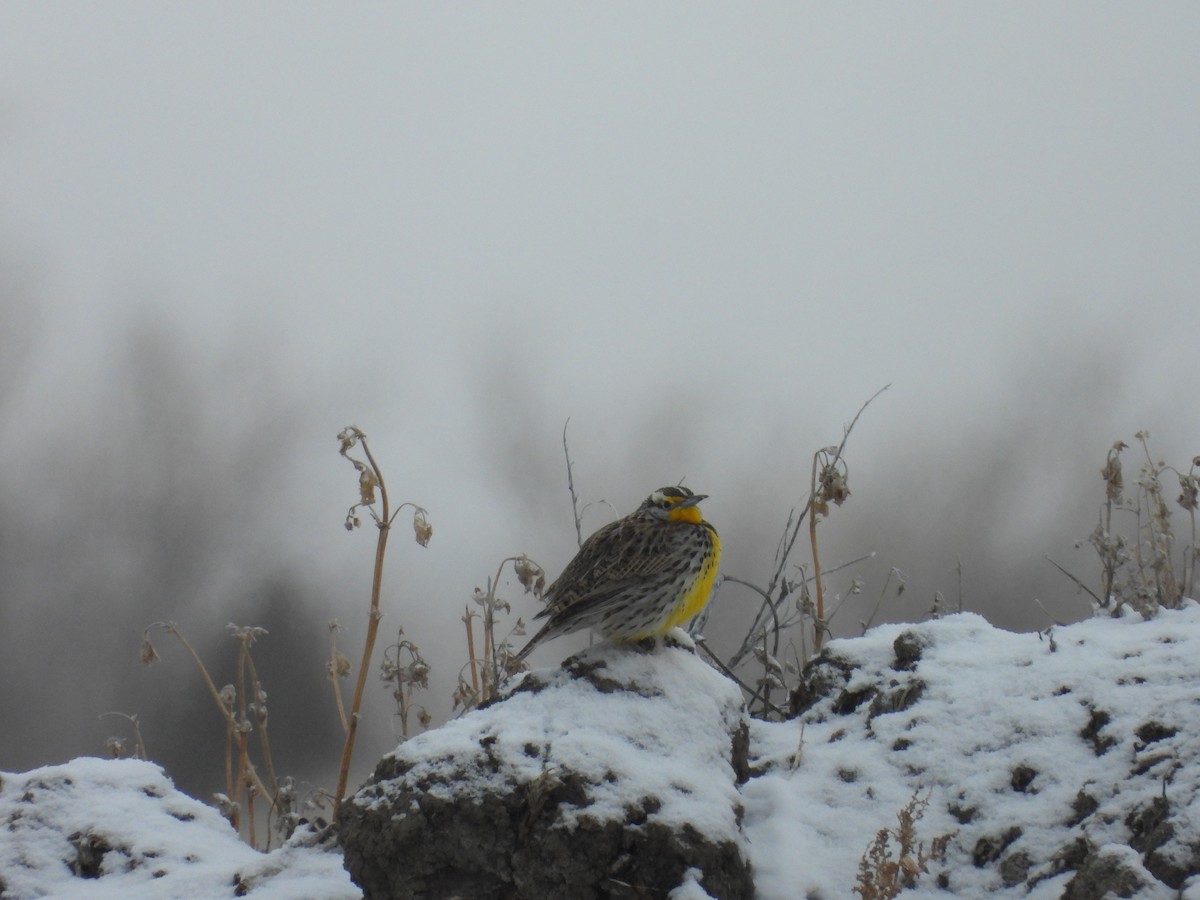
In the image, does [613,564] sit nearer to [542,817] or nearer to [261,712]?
[542,817]

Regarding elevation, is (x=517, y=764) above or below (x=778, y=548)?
below

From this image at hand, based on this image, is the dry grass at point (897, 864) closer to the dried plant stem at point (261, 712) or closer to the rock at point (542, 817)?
the rock at point (542, 817)

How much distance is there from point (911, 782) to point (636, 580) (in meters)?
1.18

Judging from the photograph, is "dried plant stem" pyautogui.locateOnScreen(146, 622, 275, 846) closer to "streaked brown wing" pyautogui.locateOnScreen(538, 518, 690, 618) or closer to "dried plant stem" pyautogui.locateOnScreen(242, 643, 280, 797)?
"dried plant stem" pyautogui.locateOnScreen(242, 643, 280, 797)

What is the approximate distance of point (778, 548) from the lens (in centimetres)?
582

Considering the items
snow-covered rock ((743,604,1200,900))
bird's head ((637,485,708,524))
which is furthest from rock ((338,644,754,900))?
bird's head ((637,485,708,524))

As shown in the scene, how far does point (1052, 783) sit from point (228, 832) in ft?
9.72

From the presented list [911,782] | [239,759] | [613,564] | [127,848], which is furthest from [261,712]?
[911,782]

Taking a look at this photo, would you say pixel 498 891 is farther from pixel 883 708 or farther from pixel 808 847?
pixel 883 708

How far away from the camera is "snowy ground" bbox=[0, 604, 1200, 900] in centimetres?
341

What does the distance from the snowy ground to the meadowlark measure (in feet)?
0.80

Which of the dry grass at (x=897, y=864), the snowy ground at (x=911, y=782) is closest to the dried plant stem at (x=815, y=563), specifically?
the snowy ground at (x=911, y=782)

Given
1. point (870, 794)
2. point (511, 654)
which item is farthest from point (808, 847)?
point (511, 654)

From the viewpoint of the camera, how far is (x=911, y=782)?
3840 millimetres
